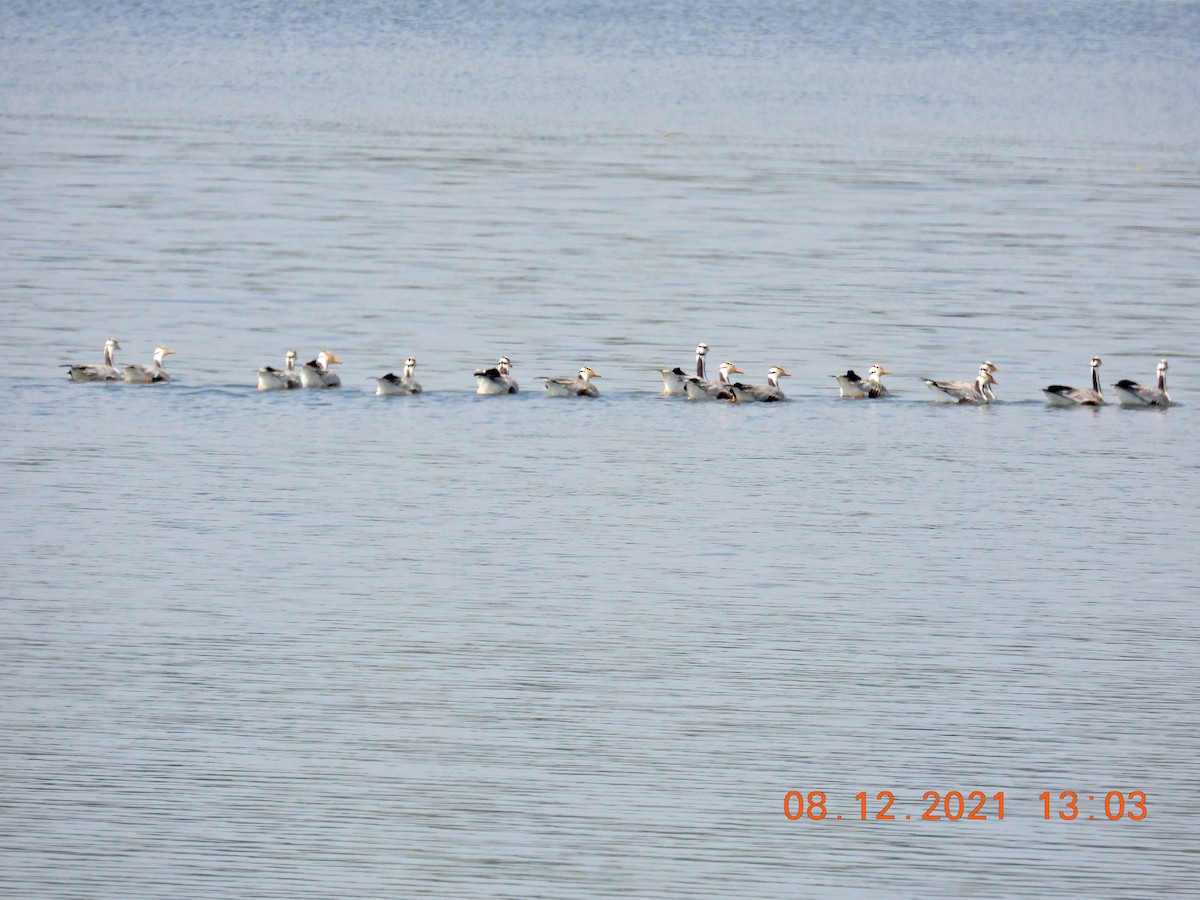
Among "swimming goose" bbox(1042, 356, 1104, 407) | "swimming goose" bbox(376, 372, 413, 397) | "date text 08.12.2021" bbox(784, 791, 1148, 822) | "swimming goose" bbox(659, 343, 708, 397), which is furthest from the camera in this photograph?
"swimming goose" bbox(659, 343, 708, 397)

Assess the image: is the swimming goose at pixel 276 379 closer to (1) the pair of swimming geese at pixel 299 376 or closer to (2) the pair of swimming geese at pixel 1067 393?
(1) the pair of swimming geese at pixel 299 376

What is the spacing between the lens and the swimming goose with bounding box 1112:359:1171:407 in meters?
26.6

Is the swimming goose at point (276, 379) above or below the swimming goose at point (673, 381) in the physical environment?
above

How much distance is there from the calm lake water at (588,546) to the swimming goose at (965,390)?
36cm

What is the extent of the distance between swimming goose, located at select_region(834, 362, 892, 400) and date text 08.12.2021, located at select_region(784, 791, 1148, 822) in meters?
13.2

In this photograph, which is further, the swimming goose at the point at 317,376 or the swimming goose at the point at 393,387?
the swimming goose at the point at 317,376

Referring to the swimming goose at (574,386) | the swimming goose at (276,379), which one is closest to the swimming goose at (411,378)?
the swimming goose at (276,379)

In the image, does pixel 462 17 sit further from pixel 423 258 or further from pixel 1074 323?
pixel 1074 323

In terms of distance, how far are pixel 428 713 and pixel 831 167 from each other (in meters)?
40.8

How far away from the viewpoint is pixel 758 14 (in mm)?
100188

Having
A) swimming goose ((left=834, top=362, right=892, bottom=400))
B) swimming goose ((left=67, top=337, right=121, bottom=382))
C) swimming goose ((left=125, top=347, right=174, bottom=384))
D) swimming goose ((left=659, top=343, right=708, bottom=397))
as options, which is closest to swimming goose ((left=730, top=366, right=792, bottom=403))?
swimming goose ((left=659, top=343, right=708, bottom=397))

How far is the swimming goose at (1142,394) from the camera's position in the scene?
2656 centimetres

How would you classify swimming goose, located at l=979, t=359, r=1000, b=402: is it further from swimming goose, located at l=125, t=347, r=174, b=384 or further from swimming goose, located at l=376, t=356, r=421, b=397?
swimming goose, located at l=125, t=347, r=174, b=384

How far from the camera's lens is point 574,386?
26.2 metres
